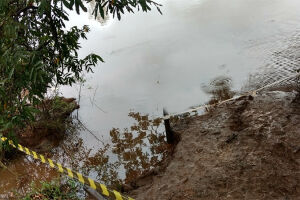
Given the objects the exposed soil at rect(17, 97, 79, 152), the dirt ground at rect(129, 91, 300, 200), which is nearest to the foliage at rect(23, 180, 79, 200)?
the dirt ground at rect(129, 91, 300, 200)

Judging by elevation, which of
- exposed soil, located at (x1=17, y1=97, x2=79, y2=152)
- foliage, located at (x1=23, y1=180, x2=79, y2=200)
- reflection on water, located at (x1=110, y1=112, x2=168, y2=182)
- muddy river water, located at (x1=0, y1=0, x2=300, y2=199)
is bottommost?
foliage, located at (x1=23, y1=180, x2=79, y2=200)

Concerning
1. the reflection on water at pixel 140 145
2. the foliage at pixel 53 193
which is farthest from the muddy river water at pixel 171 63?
the foliage at pixel 53 193

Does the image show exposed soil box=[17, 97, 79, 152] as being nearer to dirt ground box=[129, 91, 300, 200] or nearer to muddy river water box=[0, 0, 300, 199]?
muddy river water box=[0, 0, 300, 199]

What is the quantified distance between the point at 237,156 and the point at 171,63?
16.3 feet

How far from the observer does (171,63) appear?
923cm

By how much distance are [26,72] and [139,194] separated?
283cm

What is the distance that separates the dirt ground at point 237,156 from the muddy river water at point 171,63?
2.72 feet

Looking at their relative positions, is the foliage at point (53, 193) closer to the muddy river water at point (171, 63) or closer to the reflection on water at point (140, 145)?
the muddy river water at point (171, 63)

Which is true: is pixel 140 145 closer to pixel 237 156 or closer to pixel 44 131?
pixel 237 156

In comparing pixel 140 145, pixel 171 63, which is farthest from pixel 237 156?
pixel 171 63

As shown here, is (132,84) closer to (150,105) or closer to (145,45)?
(150,105)

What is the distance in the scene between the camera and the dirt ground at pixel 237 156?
161 inches

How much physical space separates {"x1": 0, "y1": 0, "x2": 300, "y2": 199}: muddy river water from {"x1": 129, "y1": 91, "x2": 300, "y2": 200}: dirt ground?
828mm

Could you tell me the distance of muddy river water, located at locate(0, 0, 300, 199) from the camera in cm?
701
